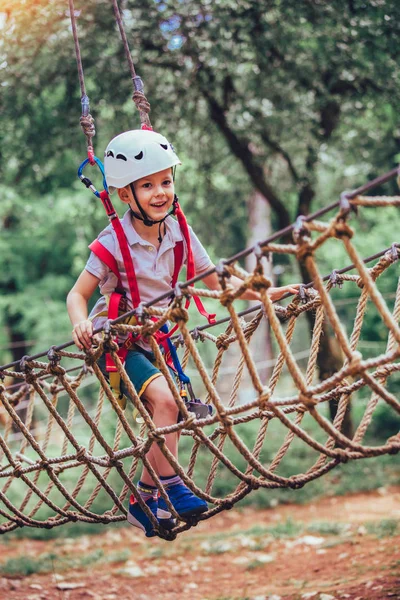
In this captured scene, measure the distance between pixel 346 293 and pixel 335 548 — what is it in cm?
581

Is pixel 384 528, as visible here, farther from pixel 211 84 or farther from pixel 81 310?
pixel 211 84

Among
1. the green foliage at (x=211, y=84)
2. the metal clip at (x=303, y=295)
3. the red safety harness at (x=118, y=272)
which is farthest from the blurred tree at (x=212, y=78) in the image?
the red safety harness at (x=118, y=272)

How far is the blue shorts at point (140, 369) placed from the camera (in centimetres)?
245

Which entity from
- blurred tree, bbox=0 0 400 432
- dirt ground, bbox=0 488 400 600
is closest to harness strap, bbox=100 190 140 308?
dirt ground, bbox=0 488 400 600

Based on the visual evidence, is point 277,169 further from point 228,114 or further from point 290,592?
point 290,592

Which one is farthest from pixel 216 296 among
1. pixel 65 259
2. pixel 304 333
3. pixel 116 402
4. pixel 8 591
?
pixel 304 333

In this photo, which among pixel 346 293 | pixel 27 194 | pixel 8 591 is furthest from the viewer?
pixel 346 293

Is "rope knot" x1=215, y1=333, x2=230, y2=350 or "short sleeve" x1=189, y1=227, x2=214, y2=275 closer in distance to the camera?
"short sleeve" x1=189, y1=227, x2=214, y2=275

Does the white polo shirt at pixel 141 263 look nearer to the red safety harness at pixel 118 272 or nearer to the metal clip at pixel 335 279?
the red safety harness at pixel 118 272

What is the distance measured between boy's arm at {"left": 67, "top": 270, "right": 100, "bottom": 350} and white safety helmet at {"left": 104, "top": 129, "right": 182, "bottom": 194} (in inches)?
13.9

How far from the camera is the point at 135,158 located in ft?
8.09

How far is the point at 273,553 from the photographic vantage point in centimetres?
477

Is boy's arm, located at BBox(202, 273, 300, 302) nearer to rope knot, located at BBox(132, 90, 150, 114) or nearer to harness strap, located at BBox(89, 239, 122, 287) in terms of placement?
harness strap, located at BBox(89, 239, 122, 287)

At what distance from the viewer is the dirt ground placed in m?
3.72
